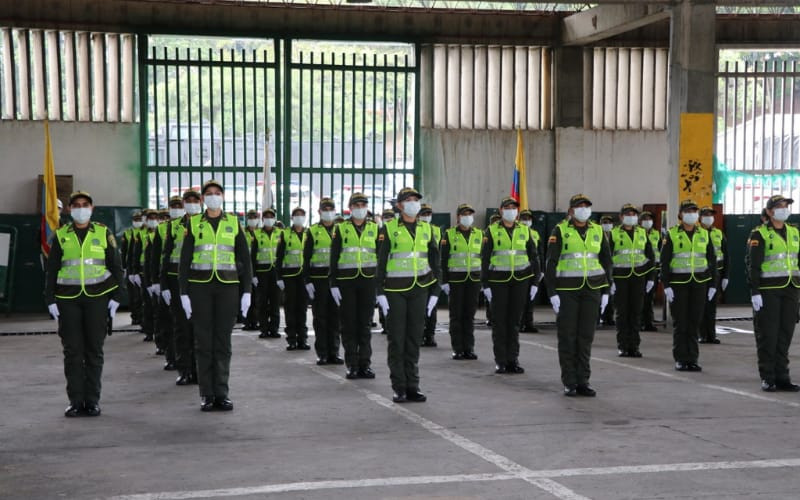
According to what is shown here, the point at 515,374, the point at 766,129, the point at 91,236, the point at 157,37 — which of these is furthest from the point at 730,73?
the point at 91,236

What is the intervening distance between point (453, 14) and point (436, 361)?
1205cm

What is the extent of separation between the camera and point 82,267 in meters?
9.70

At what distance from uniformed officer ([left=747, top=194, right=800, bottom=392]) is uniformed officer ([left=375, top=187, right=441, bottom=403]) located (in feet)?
11.4

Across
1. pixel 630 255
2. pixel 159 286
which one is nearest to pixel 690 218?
pixel 630 255

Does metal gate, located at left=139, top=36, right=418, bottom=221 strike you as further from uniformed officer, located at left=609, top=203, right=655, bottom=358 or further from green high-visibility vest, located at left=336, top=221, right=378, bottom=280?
green high-visibility vest, located at left=336, top=221, right=378, bottom=280

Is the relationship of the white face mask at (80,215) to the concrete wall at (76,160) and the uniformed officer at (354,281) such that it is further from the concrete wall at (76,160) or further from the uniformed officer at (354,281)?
the concrete wall at (76,160)

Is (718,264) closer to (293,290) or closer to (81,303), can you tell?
(293,290)

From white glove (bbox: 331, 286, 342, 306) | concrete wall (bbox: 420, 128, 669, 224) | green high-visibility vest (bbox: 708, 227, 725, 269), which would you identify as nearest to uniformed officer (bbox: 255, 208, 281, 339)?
white glove (bbox: 331, 286, 342, 306)

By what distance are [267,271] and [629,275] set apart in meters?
5.81

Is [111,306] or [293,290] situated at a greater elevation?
[111,306]

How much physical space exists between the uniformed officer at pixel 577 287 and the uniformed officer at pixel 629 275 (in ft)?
11.6

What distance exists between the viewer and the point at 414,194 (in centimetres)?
1061

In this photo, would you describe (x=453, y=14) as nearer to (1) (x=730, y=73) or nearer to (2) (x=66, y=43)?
(1) (x=730, y=73)

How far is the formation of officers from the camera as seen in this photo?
9.83 metres
